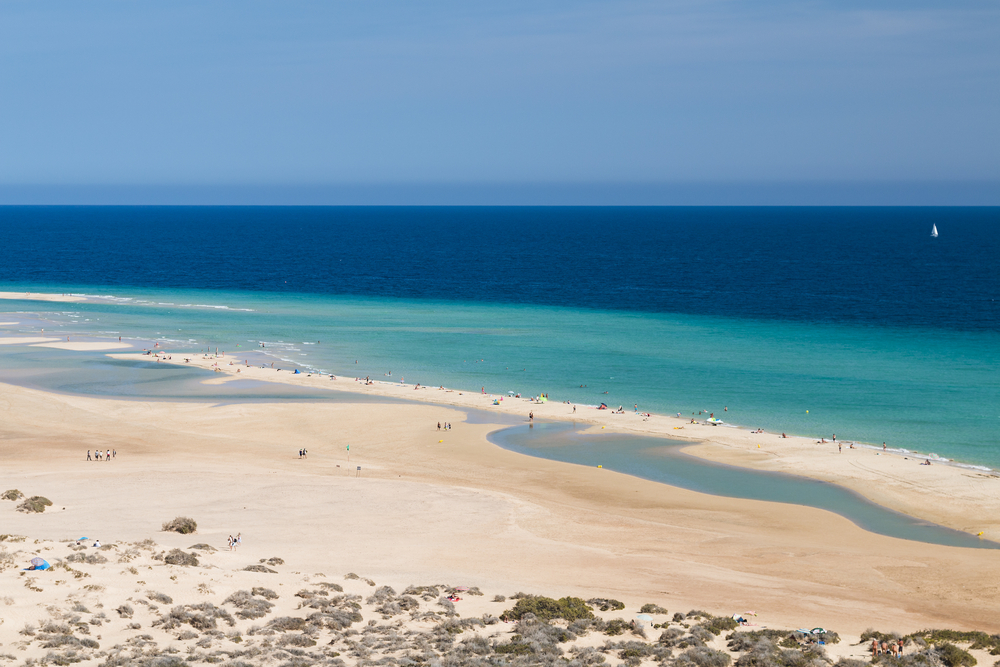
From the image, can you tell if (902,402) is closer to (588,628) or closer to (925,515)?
(925,515)

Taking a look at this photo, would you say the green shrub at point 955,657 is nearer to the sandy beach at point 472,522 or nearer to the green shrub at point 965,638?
the green shrub at point 965,638

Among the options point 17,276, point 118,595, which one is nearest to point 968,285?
point 118,595

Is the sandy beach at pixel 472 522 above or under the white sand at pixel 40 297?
under

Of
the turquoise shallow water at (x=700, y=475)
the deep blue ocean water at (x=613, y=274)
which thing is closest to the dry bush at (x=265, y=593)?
the turquoise shallow water at (x=700, y=475)

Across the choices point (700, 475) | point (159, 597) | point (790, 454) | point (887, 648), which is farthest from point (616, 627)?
point (790, 454)

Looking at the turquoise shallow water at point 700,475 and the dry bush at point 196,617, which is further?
the turquoise shallow water at point 700,475

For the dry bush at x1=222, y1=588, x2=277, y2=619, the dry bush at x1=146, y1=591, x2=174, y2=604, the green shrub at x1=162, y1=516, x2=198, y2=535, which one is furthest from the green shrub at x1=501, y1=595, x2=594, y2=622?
the green shrub at x1=162, y1=516, x2=198, y2=535

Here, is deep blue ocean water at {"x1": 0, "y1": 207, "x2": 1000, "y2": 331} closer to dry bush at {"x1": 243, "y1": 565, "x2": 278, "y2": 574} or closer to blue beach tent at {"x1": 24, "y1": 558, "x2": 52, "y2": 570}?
dry bush at {"x1": 243, "y1": 565, "x2": 278, "y2": 574}
